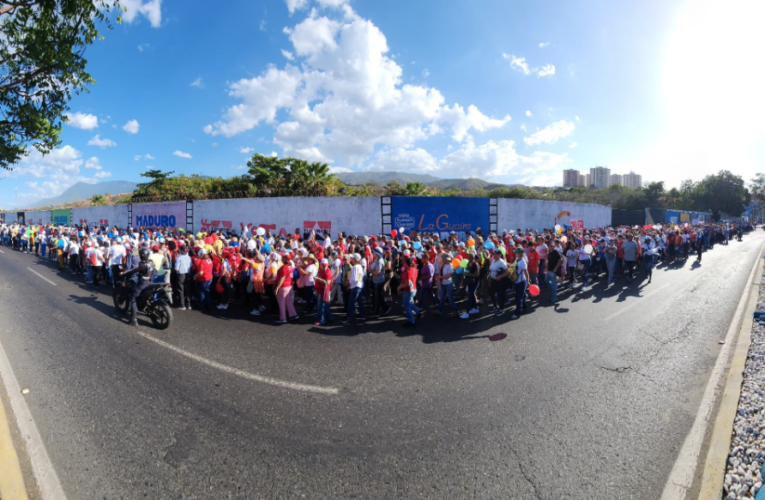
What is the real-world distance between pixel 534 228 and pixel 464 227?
665cm

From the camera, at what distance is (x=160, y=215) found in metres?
28.8

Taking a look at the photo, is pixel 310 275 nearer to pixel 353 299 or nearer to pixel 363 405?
pixel 353 299

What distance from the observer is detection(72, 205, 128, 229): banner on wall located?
32625mm

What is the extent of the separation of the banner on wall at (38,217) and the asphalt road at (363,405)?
1963 inches

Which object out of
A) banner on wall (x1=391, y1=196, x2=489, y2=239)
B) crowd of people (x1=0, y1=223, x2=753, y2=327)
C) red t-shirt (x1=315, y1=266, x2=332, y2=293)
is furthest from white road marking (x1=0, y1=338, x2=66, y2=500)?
banner on wall (x1=391, y1=196, x2=489, y2=239)

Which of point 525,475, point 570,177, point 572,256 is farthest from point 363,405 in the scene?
point 570,177

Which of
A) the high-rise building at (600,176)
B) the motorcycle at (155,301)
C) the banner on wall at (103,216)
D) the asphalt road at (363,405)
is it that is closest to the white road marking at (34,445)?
the asphalt road at (363,405)

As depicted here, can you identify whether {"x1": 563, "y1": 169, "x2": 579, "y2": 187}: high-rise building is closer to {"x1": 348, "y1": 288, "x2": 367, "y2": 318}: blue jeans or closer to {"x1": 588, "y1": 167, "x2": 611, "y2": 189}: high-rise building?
{"x1": 588, "y1": 167, "x2": 611, "y2": 189}: high-rise building

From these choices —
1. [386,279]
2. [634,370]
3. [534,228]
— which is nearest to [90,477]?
[386,279]

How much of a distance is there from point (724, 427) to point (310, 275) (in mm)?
7246

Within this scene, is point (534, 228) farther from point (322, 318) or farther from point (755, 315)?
point (322, 318)

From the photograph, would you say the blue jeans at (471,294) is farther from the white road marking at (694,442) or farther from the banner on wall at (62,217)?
the banner on wall at (62,217)

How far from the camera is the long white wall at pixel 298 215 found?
780 inches

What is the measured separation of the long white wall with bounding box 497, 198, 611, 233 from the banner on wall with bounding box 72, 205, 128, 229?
113 ft
